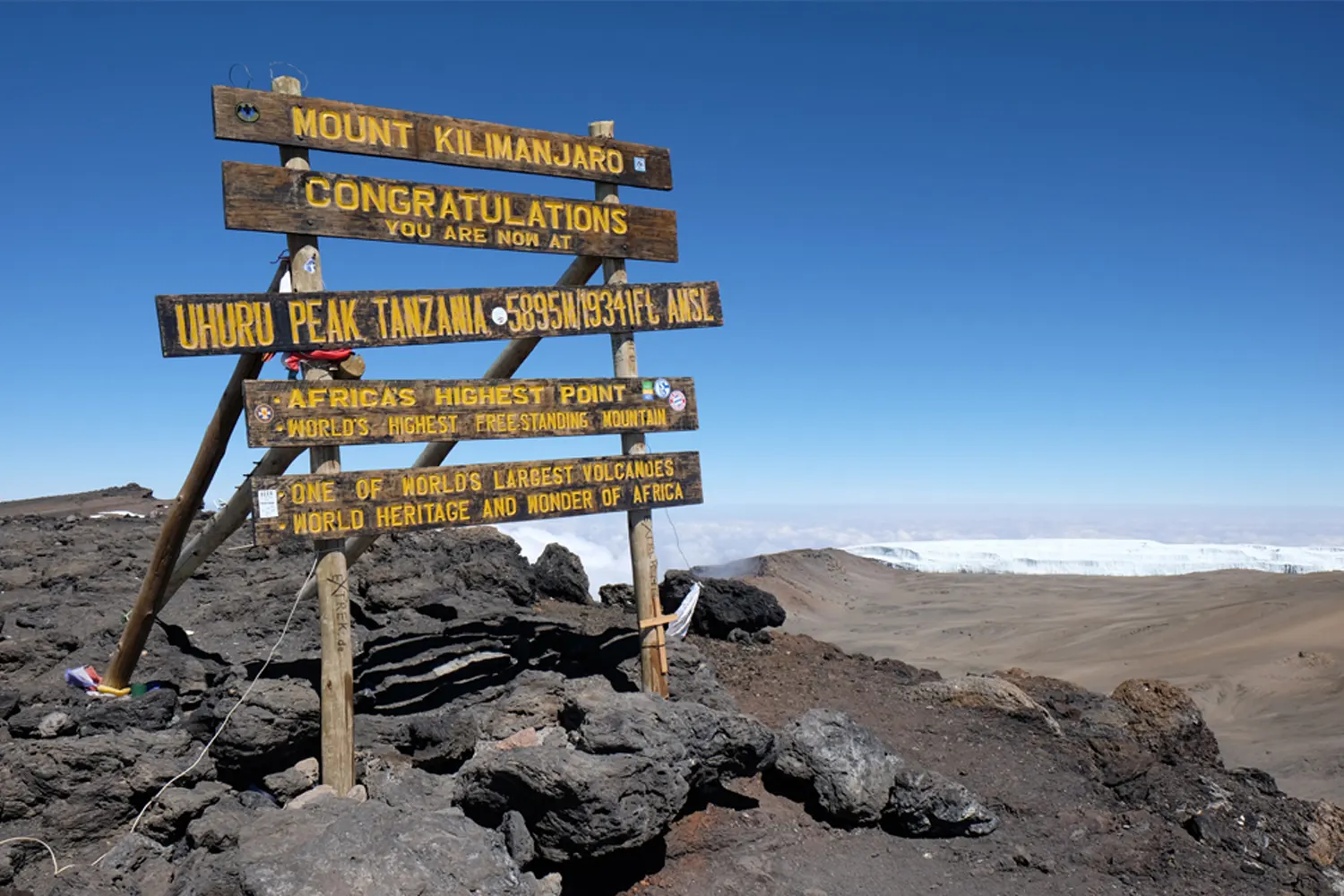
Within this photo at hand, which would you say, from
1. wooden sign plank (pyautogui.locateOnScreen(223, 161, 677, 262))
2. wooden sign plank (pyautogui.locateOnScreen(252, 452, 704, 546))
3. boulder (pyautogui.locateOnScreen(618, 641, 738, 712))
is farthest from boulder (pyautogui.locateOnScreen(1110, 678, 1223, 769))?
wooden sign plank (pyautogui.locateOnScreen(223, 161, 677, 262))

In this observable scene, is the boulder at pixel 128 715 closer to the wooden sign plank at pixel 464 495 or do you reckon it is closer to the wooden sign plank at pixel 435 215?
the wooden sign plank at pixel 464 495

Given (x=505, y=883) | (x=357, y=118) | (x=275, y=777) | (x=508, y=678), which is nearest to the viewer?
(x=505, y=883)

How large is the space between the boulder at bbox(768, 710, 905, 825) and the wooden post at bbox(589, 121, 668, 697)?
1.23 meters

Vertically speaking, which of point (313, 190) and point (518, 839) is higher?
point (313, 190)

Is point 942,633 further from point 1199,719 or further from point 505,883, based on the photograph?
point 505,883

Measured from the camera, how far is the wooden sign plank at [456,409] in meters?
5.87

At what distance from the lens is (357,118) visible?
6.31 m

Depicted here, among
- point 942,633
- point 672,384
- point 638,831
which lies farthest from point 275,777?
point 942,633

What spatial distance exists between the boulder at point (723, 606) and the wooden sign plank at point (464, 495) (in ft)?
8.48

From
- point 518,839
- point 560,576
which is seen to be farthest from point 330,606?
point 560,576

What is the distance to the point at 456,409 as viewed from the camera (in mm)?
6465

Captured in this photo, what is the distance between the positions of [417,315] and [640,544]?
2421mm

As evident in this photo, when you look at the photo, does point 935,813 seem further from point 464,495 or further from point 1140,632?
point 1140,632

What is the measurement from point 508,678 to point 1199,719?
6307 millimetres
